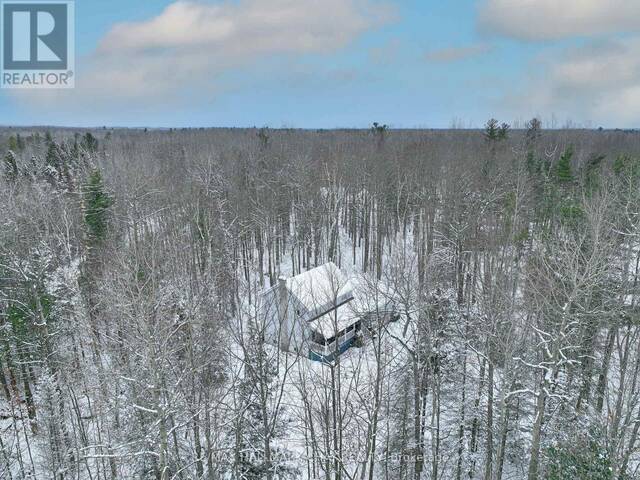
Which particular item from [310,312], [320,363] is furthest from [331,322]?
[320,363]

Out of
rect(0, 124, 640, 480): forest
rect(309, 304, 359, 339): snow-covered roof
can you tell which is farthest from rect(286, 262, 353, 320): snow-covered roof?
rect(0, 124, 640, 480): forest

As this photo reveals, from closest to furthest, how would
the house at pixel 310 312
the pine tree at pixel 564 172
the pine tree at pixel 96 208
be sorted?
the house at pixel 310 312 < the pine tree at pixel 96 208 < the pine tree at pixel 564 172

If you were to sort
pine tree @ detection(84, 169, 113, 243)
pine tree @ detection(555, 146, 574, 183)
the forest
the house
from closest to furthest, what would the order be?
the forest
the house
pine tree @ detection(84, 169, 113, 243)
pine tree @ detection(555, 146, 574, 183)

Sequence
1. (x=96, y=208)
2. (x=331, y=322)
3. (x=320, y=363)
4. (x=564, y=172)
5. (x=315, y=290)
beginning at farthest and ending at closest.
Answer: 1. (x=564, y=172)
2. (x=96, y=208)
3. (x=315, y=290)
4. (x=320, y=363)
5. (x=331, y=322)

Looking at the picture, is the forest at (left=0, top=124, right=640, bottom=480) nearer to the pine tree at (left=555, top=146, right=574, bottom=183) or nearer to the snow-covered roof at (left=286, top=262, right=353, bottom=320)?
the pine tree at (left=555, top=146, right=574, bottom=183)

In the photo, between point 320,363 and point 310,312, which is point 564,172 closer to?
point 310,312

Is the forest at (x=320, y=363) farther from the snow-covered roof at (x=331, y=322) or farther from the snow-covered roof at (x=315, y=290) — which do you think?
the snow-covered roof at (x=315, y=290)

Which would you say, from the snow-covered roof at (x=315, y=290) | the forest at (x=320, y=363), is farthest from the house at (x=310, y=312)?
the forest at (x=320, y=363)

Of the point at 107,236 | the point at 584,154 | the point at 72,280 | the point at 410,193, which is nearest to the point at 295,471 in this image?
the point at 72,280

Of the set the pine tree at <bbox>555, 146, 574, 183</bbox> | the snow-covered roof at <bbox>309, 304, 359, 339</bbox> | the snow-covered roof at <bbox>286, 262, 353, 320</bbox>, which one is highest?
the pine tree at <bbox>555, 146, 574, 183</bbox>
